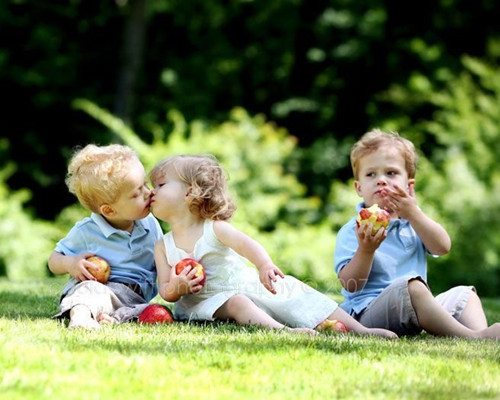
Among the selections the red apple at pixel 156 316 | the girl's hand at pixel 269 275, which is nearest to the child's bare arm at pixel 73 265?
the red apple at pixel 156 316

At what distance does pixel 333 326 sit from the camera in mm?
4633

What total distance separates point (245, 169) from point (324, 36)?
20.5 ft

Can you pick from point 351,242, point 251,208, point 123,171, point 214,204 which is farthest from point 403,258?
point 251,208

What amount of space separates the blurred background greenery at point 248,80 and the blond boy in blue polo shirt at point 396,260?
944 cm

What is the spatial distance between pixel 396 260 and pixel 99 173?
1.76m

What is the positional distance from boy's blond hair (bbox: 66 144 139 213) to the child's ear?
0.07 feet

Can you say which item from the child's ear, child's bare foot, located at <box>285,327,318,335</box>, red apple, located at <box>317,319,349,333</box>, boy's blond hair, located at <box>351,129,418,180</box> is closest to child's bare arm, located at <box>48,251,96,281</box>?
the child's ear

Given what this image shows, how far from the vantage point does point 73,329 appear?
4219mm

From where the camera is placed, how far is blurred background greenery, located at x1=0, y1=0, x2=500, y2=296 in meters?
16.0

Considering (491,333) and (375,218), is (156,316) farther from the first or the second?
(491,333)

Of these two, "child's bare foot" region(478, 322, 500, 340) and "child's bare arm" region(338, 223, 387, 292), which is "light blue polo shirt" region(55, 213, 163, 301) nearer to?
"child's bare arm" region(338, 223, 387, 292)

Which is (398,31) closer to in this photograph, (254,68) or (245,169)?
(254,68)

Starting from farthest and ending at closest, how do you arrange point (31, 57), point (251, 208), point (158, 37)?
point (158, 37)
point (31, 57)
point (251, 208)

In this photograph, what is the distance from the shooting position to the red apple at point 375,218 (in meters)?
4.66
